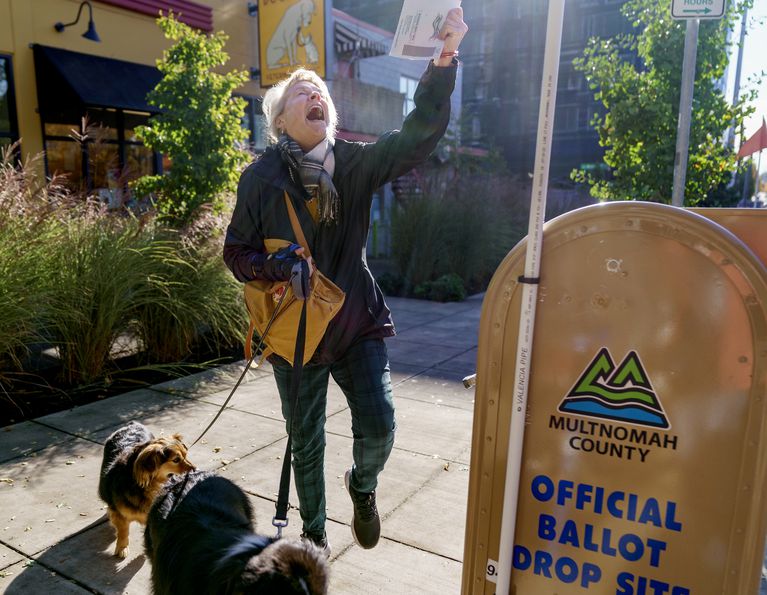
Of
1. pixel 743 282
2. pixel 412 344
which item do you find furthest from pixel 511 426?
pixel 412 344

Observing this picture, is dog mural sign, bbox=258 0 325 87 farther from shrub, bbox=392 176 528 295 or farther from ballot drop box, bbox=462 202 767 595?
ballot drop box, bbox=462 202 767 595

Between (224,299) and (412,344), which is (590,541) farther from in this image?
(412,344)

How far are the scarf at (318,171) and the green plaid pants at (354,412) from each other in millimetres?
571

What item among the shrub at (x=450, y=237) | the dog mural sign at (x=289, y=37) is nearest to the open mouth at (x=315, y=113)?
the shrub at (x=450, y=237)

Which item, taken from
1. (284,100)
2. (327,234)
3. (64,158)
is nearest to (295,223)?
(327,234)

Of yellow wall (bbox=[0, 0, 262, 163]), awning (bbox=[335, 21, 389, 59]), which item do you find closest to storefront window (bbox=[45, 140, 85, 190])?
yellow wall (bbox=[0, 0, 262, 163])

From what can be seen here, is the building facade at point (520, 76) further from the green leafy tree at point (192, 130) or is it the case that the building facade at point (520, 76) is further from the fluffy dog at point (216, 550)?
the fluffy dog at point (216, 550)

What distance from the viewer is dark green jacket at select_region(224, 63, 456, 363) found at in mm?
2492

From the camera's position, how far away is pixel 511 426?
76.2 inches

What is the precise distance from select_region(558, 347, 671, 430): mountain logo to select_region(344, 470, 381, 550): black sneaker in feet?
3.83

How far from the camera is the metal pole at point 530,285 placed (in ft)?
5.84

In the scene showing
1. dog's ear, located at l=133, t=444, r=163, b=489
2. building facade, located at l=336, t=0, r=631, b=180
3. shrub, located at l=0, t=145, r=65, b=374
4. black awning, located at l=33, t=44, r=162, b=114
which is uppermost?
building facade, located at l=336, t=0, r=631, b=180

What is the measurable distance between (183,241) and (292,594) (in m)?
4.90

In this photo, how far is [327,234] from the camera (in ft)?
8.38
